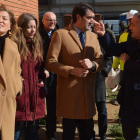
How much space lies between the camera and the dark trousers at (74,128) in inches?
121

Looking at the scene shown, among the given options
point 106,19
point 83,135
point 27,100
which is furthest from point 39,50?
point 106,19

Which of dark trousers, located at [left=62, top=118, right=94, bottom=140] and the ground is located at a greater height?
dark trousers, located at [left=62, top=118, right=94, bottom=140]

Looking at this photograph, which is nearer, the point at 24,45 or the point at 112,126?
the point at 24,45

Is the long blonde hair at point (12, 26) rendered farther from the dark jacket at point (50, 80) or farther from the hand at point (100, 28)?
the dark jacket at point (50, 80)

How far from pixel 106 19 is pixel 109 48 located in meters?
23.2

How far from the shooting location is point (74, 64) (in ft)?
9.72

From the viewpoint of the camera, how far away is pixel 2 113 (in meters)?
2.38

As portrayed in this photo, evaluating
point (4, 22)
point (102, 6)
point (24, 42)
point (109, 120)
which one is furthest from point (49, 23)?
point (102, 6)

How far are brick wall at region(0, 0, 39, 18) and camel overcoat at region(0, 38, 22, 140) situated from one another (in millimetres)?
3374

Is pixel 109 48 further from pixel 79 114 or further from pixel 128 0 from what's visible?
pixel 128 0

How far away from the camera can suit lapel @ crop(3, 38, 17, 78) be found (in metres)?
2.41

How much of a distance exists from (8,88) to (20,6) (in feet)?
13.9

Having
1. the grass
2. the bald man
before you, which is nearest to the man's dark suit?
the bald man

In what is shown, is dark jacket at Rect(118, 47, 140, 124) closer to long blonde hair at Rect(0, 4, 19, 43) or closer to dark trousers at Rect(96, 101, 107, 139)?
dark trousers at Rect(96, 101, 107, 139)
